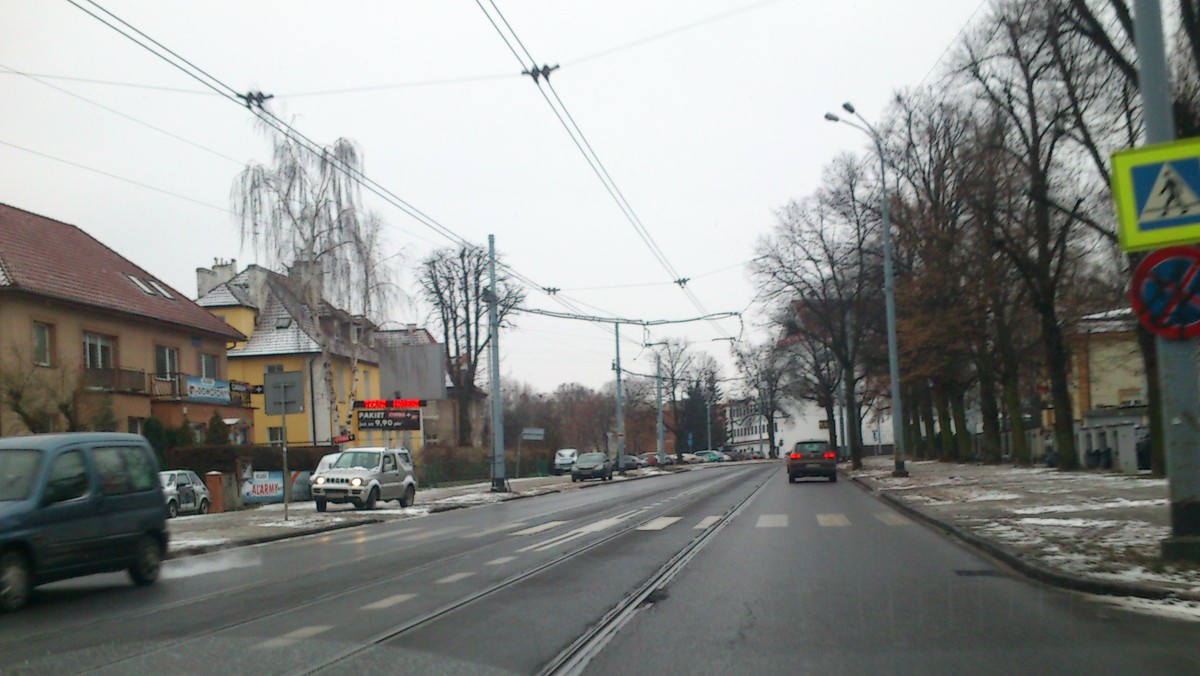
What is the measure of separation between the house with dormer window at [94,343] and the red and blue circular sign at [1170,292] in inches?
1031

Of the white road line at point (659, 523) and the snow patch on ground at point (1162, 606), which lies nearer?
the snow patch on ground at point (1162, 606)

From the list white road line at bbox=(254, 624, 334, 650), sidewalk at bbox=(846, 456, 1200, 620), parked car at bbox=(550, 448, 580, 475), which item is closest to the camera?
white road line at bbox=(254, 624, 334, 650)

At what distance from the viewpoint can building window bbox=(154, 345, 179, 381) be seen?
133 ft

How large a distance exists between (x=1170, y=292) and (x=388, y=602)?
26.9 feet

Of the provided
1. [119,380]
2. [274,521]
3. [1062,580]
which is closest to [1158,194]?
[1062,580]

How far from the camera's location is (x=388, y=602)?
10.3 meters

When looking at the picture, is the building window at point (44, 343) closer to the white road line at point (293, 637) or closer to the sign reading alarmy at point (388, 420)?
the sign reading alarmy at point (388, 420)

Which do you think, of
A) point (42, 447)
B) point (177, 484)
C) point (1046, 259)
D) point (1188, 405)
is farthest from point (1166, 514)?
point (177, 484)

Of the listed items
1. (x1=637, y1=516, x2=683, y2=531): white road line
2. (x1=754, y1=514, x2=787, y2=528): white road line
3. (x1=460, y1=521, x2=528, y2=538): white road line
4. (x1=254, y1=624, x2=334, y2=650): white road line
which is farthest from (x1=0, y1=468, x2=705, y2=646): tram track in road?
(x1=754, y1=514, x2=787, y2=528): white road line

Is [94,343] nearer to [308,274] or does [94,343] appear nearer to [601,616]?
[308,274]

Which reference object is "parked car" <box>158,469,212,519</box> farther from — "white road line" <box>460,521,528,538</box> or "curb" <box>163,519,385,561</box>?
"white road line" <box>460,521,528,538</box>

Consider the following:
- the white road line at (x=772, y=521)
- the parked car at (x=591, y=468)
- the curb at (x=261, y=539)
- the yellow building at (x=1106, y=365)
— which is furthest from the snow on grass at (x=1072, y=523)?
the parked car at (x=591, y=468)

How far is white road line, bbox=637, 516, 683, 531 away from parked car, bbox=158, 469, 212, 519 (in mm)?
13580

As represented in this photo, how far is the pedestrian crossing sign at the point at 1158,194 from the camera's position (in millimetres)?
10008
